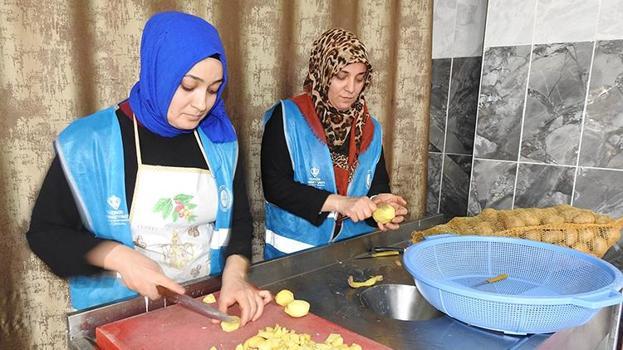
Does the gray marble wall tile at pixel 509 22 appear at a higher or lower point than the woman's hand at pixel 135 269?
higher

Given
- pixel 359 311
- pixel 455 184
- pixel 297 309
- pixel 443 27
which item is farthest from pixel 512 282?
pixel 443 27

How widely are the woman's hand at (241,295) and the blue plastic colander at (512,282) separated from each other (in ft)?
1.06

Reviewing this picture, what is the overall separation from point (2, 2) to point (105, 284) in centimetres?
82

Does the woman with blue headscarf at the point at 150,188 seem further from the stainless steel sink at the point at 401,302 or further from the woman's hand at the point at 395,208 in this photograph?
the woman's hand at the point at 395,208

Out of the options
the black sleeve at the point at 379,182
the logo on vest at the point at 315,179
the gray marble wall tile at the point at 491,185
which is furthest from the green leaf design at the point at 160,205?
the gray marble wall tile at the point at 491,185

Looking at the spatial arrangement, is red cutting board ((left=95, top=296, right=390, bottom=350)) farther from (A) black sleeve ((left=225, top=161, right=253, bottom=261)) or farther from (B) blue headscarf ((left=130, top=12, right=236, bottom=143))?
(B) blue headscarf ((left=130, top=12, right=236, bottom=143))

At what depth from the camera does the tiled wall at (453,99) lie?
2127 millimetres

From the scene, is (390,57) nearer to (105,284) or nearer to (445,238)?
(445,238)

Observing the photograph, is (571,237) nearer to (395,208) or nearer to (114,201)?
(395,208)

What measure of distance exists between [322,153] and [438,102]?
3.20 feet

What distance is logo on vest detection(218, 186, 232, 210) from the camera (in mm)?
A: 1220

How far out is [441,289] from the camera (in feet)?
2.77

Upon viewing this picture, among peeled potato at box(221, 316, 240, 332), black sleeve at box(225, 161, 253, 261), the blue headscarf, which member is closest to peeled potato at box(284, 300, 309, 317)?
peeled potato at box(221, 316, 240, 332)

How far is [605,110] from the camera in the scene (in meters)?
1.58
